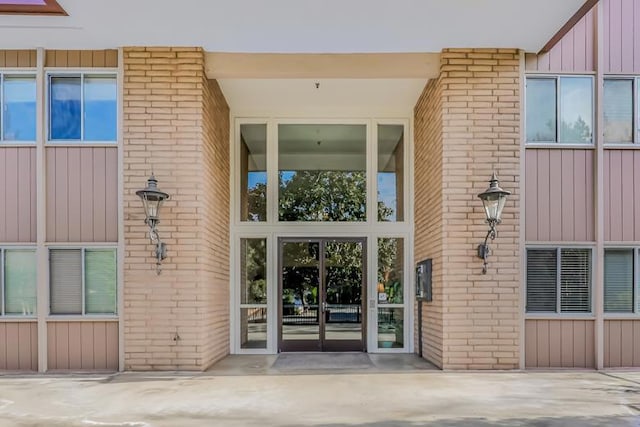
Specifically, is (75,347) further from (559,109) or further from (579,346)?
(559,109)

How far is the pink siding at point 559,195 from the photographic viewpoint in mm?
7117

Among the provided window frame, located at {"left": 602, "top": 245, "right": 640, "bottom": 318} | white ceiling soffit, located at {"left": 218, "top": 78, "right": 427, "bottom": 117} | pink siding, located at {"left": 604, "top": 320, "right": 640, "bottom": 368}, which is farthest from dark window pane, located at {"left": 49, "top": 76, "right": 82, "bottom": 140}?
pink siding, located at {"left": 604, "top": 320, "right": 640, "bottom": 368}

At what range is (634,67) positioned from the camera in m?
7.29

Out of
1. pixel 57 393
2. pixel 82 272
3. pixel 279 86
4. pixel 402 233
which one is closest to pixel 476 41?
pixel 279 86

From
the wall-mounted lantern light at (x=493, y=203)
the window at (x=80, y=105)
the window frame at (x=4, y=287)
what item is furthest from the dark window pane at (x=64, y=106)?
the wall-mounted lantern light at (x=493, y=203)

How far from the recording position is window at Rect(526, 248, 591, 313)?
279 inches

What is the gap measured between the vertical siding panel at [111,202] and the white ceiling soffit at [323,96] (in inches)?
83.1

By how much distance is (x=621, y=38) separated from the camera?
7.29m

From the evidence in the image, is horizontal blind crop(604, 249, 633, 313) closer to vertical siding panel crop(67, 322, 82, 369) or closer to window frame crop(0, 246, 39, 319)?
vertical siding panel crop(67, 322, 82, 369)

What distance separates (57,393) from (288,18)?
5.13 m

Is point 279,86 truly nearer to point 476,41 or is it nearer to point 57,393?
point 476,41

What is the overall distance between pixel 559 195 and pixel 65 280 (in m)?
7.00

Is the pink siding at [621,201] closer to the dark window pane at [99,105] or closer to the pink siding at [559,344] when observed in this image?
the pink siding at [559,344]

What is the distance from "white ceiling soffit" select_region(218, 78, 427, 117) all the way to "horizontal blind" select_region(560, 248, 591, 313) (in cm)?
337
